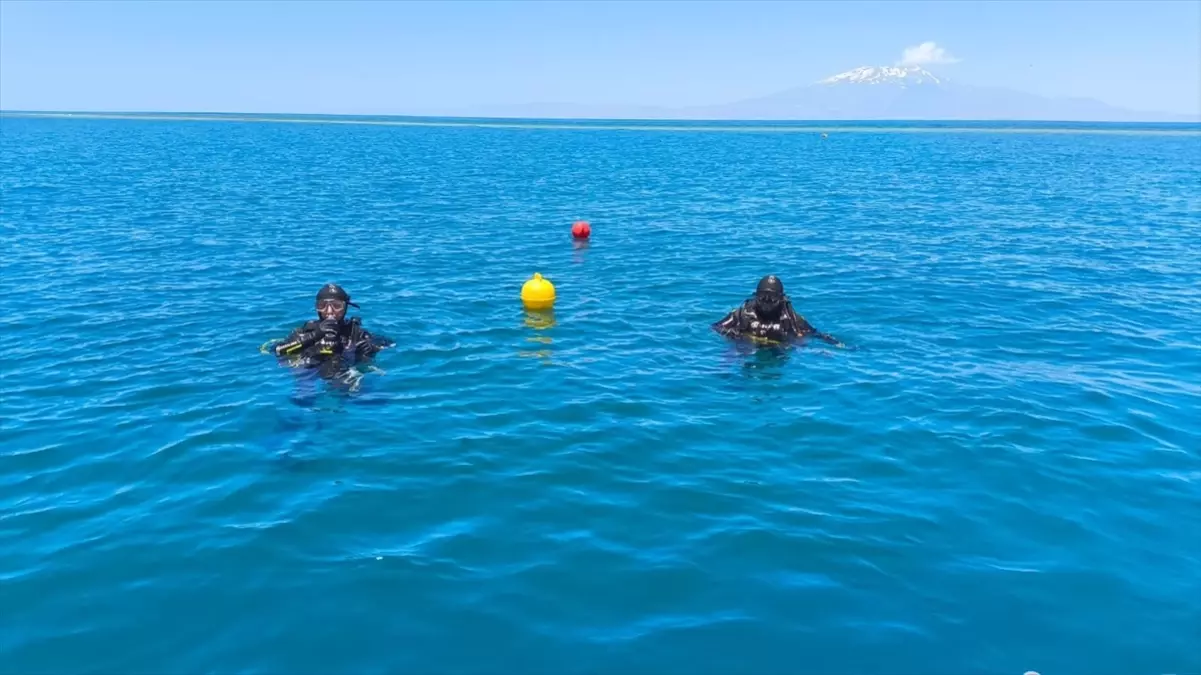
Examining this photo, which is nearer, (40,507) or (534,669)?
(534,669)

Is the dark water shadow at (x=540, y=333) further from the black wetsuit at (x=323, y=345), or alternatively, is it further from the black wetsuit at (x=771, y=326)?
the black wetsuit at (x=771, y=326)

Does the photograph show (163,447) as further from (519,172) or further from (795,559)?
(519,172)

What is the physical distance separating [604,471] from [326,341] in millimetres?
6724

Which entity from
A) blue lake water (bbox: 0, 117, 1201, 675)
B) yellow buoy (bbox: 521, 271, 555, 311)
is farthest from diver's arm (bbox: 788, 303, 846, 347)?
yellow buoy (bbox: 521, 271, 555, 311)

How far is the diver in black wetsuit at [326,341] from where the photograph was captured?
51.6 feet

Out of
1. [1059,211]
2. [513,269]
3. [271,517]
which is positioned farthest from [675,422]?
[1059,211]

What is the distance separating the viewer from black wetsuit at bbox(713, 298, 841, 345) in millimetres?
17406

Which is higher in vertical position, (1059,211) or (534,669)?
(1059,211)

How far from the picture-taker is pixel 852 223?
36656 mm

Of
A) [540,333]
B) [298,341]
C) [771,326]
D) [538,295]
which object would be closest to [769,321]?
[771,326]

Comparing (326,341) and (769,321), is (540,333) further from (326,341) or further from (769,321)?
(769,321)

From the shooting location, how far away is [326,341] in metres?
15.8

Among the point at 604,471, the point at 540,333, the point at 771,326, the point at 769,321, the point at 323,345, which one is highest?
the point at 769,321

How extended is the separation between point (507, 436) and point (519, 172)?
5349cm
